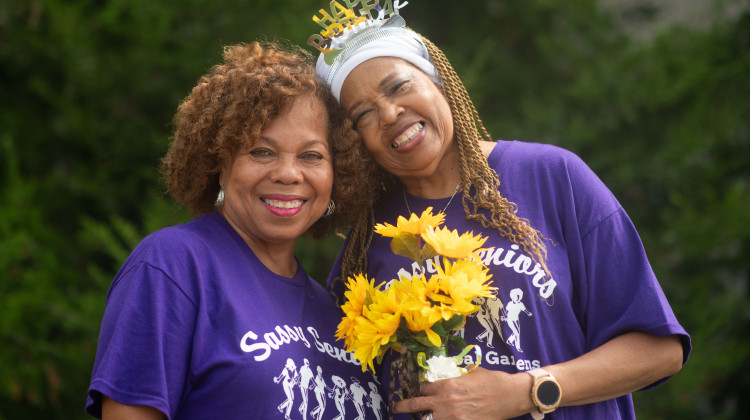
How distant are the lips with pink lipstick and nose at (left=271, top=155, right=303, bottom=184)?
0.07 m

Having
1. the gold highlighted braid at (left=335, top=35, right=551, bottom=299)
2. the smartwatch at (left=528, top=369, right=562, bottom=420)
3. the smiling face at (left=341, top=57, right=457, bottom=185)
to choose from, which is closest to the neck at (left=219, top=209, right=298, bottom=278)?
the gold highlighted braid at (left=335, top=35, right=551, bottom=299)

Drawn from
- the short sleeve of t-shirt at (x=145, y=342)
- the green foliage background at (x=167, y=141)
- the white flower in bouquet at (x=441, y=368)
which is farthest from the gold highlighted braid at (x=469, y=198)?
the green foliage background at (x=167, y=141)

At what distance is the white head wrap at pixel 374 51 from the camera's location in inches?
106

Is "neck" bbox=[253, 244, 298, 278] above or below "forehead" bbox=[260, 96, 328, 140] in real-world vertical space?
below

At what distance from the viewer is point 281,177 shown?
2506 millimetres

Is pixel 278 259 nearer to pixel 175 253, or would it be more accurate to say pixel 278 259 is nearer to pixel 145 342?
pixel 175 253

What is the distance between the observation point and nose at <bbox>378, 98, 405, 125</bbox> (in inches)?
103

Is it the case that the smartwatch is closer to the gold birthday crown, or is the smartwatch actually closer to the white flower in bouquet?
the white flower in bouquet

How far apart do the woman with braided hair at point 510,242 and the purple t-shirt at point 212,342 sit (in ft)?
0.99

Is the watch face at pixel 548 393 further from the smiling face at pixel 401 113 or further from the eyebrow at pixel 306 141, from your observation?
the eyebrow at pixel 306 141

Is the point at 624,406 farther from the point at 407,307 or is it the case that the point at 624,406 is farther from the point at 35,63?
the point at 35,63

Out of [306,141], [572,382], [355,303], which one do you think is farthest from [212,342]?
[572,382]

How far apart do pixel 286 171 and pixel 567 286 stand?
1.05 metres

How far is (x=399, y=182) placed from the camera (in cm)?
295
